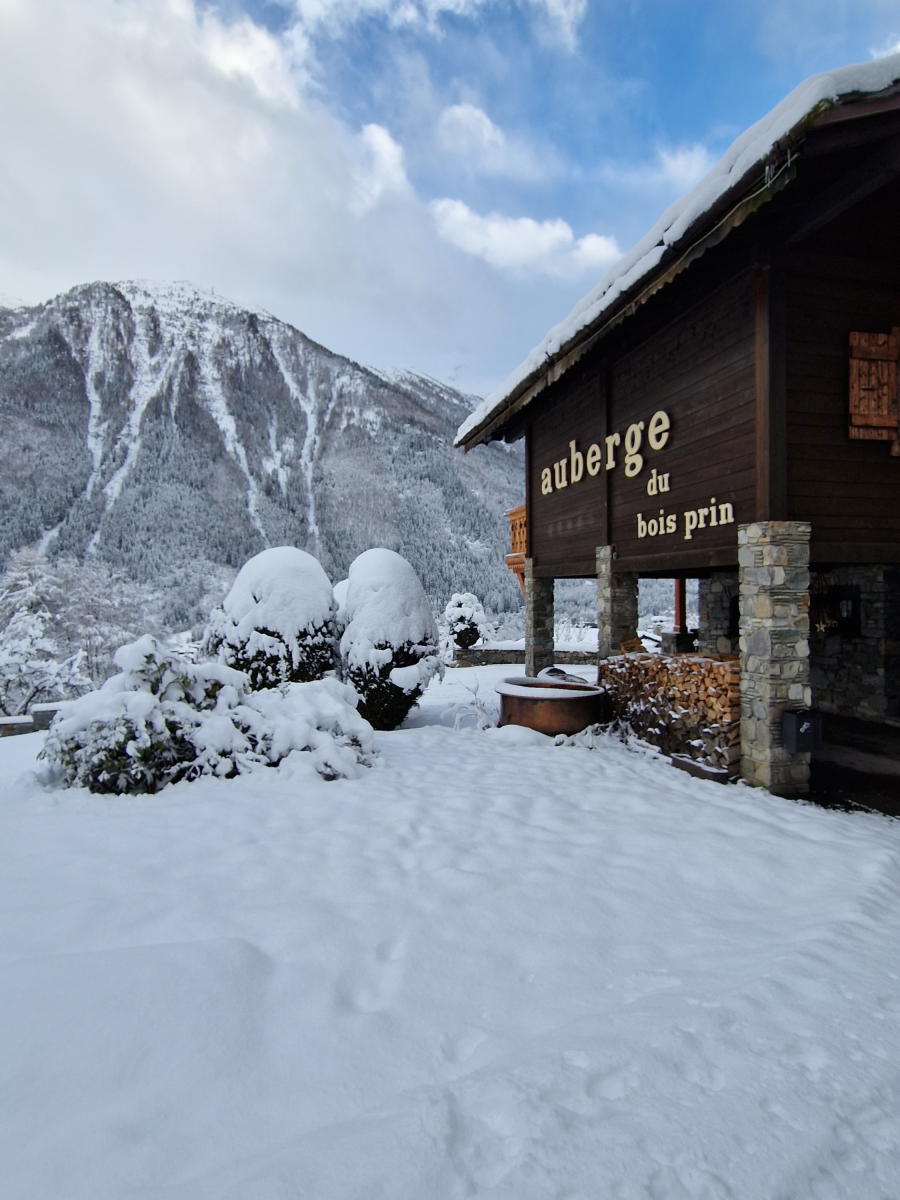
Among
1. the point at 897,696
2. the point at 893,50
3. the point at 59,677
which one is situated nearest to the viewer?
the point at 893,50

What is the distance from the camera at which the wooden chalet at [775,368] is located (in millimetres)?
4367

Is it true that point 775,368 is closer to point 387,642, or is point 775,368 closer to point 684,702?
point 684,702

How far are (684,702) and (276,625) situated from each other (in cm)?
512

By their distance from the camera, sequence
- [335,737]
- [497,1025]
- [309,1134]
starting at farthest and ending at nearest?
[335,737]
[497,1025]
[309,1134]

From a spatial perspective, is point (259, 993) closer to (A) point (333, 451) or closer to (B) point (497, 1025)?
(B) point (497, 1025)

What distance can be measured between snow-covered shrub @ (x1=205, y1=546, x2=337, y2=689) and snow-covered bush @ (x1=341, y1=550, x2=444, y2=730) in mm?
423

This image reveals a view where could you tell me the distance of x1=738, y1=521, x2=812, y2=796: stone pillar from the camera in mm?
5234

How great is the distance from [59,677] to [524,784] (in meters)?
19.2

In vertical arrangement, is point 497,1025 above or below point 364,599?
below

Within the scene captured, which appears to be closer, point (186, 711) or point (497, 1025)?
point (497, 1025)

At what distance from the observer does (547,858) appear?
3.64 m

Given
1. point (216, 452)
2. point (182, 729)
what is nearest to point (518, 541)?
point (182, 729)

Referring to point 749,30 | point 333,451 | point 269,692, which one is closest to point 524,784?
point 269,692

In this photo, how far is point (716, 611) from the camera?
11211mm
